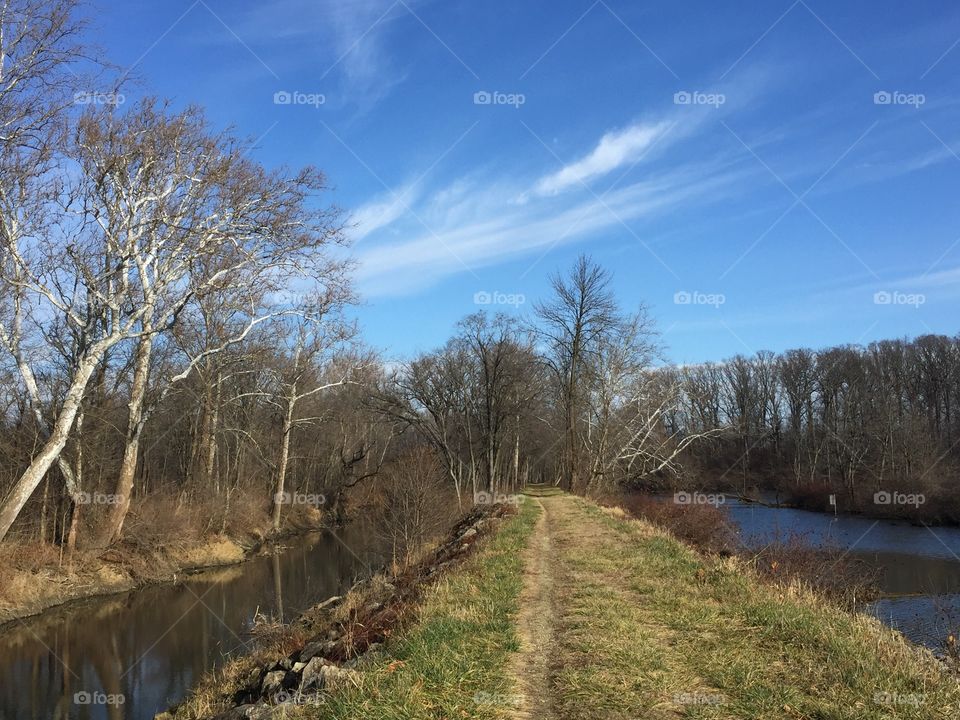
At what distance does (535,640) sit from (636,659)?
1.19 metres

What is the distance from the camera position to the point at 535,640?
6609 millimetres

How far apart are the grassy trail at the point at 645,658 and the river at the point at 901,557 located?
13.1 feet

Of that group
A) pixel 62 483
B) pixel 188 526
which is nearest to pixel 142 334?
pixel 62 483

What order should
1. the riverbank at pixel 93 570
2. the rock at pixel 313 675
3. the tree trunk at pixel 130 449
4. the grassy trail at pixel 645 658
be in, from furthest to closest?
the tree trunk at pixel 130 449 < the riverbank at pixel 93 570 < the rock at pixel 313 675 < the grassy trail at pixel 645 658

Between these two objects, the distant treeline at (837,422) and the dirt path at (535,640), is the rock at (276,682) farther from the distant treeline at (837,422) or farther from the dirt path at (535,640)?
the distant treeline at (837,422)

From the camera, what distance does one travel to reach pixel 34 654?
13711 millimetres

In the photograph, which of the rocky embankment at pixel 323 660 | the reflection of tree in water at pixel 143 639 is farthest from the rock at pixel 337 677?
the reflection of tree in water at pixel 143 639

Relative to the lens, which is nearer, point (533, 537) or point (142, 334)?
point (533, 537)

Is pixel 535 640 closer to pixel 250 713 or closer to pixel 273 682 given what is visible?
pixel 250 713

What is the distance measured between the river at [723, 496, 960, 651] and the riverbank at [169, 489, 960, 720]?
3890 mm

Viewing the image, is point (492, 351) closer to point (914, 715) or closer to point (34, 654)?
point (34, 654)

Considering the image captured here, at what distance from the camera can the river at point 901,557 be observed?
14469mm

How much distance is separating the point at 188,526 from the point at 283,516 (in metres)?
11.1

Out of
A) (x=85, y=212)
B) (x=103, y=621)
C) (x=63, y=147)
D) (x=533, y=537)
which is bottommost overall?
(x=103, y=621)
